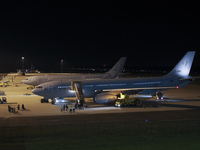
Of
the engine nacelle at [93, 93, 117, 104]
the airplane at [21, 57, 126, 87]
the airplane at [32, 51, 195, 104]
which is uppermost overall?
the airplane at [21, 57, 126, 87]

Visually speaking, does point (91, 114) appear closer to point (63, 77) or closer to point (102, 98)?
point (102, 98)

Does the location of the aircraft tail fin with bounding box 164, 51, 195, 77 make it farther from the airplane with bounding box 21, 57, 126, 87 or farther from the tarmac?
the airplane with bounding box 21, 57, 126, 87

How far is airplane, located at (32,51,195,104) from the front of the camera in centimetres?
4953

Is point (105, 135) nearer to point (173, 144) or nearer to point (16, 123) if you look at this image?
point (173, 144)

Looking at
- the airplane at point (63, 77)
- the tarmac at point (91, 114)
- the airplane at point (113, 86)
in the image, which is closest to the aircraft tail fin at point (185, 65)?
the airplane at point (113, 86)

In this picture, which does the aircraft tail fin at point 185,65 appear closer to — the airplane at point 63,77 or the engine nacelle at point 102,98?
the engine nacelle at point 102,98

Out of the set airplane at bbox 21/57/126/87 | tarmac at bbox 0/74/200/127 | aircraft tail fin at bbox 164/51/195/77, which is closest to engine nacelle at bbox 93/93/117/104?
tarmac at bbox 0/74/200/127

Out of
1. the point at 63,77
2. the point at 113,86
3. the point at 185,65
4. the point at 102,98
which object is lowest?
the point at 102,98

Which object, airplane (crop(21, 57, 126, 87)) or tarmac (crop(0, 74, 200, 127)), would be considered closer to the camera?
tarmac (crop(0, 74, 200, 127))

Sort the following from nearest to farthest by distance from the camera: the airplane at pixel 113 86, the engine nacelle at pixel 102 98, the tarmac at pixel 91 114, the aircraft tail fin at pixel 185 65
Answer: the tarmac at pixel 91 114
the engine nacelle at pixel 102 98
the airplane at pixel 113 86
the aircraft tail fin at pixel 185 65

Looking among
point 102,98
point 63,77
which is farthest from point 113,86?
point 63,77

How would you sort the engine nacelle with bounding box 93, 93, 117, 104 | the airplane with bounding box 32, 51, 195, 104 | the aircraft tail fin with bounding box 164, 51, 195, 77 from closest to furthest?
the engine nacelle with bounding box 93, 93, 117, 104
the airplane with bounding box 32, 51, 195, 104
the aircraft tail fin with bounding box 164, 51, 195, 77

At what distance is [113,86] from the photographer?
53438 mm

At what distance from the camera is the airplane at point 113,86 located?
163 feet
